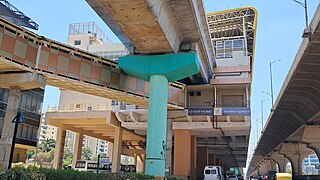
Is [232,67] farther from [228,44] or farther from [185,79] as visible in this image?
[228,44]

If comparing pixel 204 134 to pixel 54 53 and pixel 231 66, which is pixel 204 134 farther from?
pixel 54 53

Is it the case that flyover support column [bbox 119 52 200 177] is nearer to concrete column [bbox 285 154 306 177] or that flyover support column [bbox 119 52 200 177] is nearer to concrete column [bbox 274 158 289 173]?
concrete column [bbox 285 154 306 177]

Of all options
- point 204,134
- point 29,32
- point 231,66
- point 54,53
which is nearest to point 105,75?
point 54,53

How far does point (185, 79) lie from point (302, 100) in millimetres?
12564

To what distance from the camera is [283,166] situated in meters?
76.1

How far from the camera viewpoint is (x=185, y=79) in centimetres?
3653

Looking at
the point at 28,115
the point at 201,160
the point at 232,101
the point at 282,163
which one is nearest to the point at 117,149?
the point at 28,115

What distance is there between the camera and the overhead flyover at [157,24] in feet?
61.4

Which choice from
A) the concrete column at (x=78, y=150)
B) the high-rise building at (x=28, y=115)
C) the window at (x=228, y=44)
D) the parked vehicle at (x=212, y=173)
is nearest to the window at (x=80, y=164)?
the concrete column at (x=78, y=150)

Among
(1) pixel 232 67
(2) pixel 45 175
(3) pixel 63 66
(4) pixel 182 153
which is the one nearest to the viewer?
(2) pixel 45 175

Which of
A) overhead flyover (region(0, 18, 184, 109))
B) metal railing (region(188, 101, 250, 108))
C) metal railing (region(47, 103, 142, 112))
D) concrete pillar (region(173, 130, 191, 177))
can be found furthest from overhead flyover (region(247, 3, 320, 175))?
metal railing (region(47, 103, 142, 112))

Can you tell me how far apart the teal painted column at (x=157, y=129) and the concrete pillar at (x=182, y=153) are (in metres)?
14.4

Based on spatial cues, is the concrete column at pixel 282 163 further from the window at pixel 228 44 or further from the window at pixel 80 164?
the window at pixel 80 164

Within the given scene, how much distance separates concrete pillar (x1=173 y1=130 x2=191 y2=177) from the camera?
38.5 meters
